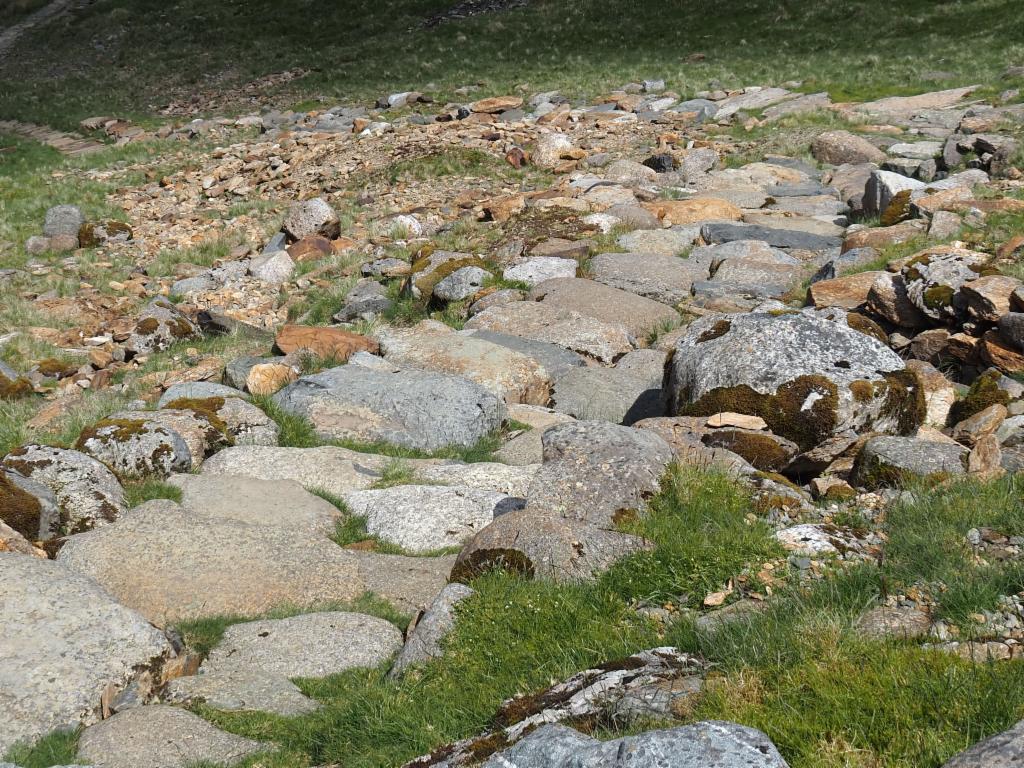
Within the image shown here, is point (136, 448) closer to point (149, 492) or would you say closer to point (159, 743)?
point (149, 492)

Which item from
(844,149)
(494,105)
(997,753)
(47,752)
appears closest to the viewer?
(997,753)

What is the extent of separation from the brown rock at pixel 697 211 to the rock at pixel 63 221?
15246 mm

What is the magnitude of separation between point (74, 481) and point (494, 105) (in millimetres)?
25863

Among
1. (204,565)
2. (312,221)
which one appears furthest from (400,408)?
(312,221)

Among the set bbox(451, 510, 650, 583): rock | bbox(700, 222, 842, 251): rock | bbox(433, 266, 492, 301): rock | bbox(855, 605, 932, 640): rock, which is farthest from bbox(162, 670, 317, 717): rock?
bbox(700, 222, 842, 251): rock

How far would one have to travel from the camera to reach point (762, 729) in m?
4.11

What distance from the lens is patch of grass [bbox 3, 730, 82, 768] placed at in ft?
18.8

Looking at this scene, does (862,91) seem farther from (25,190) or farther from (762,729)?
(762,729)

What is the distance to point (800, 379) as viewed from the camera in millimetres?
10062

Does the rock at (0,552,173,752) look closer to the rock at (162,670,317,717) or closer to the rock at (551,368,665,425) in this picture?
the rock at (162,670,317,717)

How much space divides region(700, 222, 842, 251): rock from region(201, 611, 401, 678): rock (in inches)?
517

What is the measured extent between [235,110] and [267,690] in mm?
37199

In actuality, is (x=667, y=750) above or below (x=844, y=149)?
above

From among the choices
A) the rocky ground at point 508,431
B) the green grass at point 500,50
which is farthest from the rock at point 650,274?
the green grass at point 500,50
